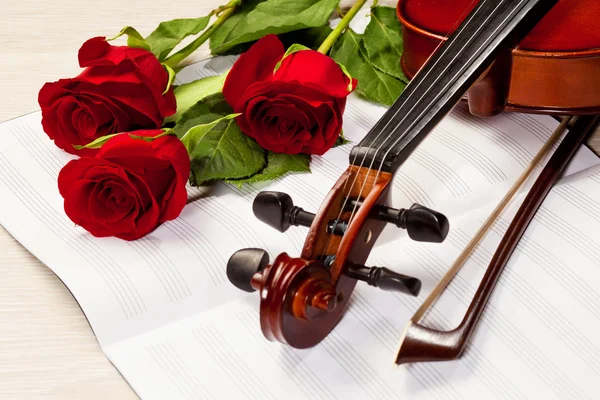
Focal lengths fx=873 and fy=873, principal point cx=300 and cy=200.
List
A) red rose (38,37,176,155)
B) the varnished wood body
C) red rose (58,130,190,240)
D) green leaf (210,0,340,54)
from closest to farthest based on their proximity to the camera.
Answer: the varnished wood body
red rose (58,130,190,240)
red rose (38,37,176,155)
green leaf (210,0,340,54)

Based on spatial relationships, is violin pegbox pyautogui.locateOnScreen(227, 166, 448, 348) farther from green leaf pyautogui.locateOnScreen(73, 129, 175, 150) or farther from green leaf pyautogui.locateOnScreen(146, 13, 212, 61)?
green leaf pyautogui.locateOnScreen(146, 13, 212, 61)

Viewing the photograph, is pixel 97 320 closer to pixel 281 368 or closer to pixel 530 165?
pixel 281 368

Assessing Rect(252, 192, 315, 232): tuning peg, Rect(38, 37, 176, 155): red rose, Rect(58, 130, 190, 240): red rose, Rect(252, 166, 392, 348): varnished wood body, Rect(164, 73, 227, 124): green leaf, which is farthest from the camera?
A: Rect(164, 73, 227, 124): green leaf

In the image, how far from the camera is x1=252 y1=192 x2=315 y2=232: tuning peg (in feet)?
2.79

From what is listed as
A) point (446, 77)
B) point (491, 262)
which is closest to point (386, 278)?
point (491, 262)

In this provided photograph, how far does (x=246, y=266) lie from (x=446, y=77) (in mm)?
332

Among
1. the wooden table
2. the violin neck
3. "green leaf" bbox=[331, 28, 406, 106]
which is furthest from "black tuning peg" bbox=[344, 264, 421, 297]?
"green leaf" bbox=[331, 28, 406, 106]

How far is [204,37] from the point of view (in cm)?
135

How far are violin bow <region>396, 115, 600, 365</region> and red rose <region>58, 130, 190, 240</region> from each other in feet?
1.07

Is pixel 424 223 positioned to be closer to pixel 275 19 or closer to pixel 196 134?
pixel 196 134

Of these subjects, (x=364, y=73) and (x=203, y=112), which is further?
(x=364, y=73)

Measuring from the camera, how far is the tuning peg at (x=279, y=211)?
850mm

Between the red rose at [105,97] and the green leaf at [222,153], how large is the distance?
7 cm

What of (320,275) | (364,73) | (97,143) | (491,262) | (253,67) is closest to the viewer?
(320,275)
